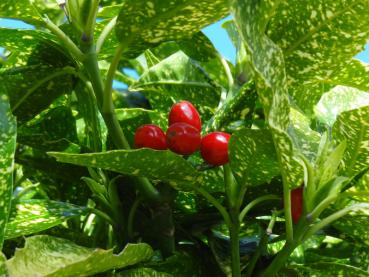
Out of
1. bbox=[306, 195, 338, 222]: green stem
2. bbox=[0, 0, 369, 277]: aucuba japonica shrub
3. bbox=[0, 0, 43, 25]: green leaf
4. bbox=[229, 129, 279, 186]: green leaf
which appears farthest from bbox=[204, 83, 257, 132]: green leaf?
bbox=[0, 0, 43, 25]: green leaf

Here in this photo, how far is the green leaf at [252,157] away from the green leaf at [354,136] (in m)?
0.12

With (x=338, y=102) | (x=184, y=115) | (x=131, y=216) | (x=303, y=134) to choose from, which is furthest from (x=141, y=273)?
(x=338, y=102)

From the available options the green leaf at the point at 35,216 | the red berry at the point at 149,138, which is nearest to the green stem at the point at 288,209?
the red berry at the point at 149,138

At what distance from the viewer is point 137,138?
99 centimetres

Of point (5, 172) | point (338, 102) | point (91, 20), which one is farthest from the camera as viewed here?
point (338, 102)

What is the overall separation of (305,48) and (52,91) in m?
0.47

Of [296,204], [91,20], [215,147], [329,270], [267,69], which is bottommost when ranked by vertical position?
[329,270]

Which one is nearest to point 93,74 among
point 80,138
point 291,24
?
point 291,24

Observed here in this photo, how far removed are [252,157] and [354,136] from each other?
0.17m

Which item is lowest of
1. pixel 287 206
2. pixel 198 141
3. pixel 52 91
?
pixel 287 206

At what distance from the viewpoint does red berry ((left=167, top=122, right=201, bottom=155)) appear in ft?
3.14

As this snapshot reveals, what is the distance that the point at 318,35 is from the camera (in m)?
1.04

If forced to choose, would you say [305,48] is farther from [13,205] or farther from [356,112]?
[13,205]

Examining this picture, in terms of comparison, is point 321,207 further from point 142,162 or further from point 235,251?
point 142,162
